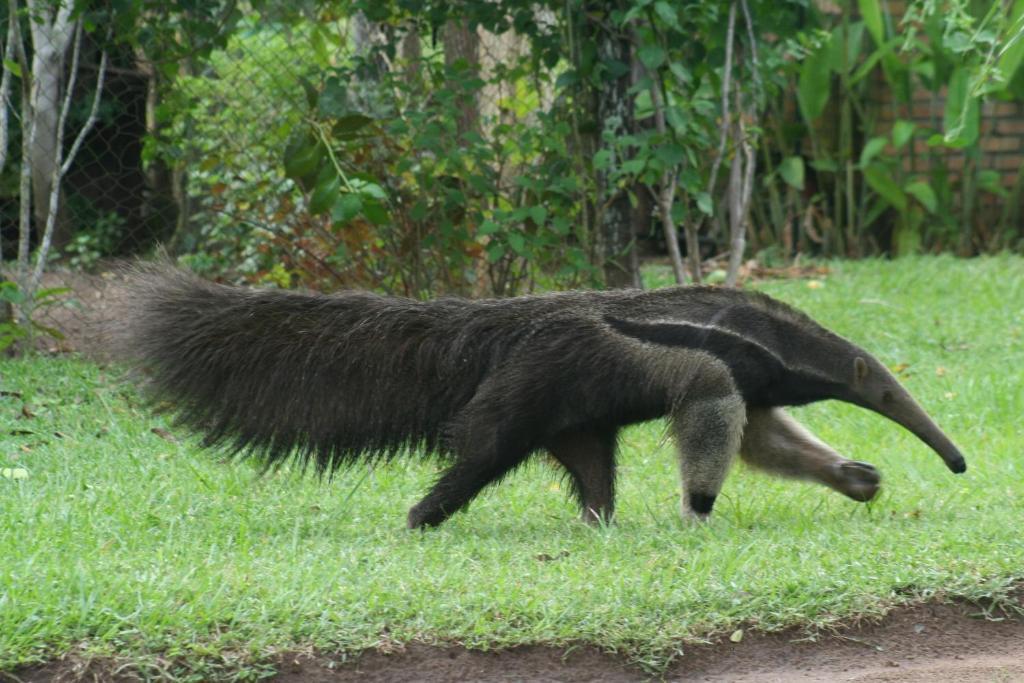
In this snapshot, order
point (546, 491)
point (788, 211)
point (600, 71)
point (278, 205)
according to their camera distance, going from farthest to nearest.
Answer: point (788, 211) < point (278, 205) < point (600, 71) < point (546, 491)

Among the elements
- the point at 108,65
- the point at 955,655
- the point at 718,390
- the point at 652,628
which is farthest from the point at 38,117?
the point at 955,655

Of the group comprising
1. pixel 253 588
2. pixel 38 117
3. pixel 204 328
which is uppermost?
pixel 38 117

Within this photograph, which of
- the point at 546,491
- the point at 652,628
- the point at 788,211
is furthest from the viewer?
the point at 788,211

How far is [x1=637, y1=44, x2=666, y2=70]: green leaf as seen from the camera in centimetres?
694

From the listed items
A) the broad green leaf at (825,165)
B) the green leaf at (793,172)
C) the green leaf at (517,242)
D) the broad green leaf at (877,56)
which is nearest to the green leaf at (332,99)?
the green leaf at (517,242)

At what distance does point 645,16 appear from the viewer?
23.1ft

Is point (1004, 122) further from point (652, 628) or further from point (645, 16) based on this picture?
point (652, 628)

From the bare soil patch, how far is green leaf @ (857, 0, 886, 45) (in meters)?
8.36

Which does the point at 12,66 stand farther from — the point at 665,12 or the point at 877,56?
the point at 877,56

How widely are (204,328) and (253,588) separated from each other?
1.13 metres

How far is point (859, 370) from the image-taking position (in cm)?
519

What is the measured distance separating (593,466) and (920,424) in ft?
4.35

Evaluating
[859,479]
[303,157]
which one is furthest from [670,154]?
[859,479]

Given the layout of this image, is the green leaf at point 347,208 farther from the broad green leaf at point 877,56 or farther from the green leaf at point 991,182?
the green leaf at point 991,182
